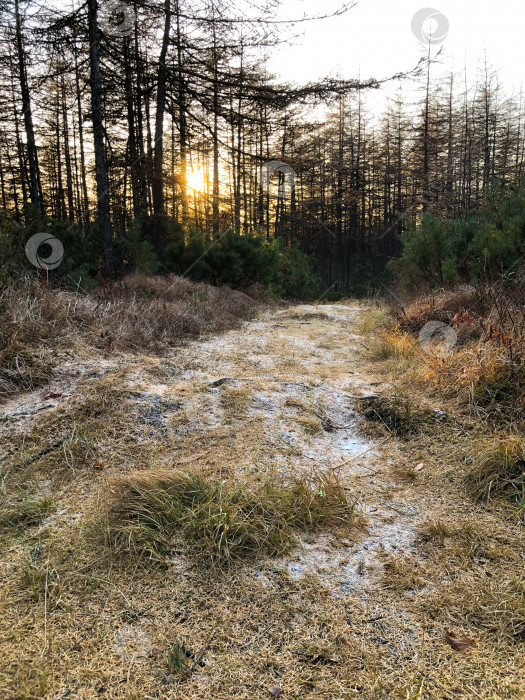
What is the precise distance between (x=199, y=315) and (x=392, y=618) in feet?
18.7

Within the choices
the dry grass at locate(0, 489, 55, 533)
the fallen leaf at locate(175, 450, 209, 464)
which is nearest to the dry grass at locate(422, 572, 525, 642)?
the fallen leaf at locate(175, 450, 209, 464)

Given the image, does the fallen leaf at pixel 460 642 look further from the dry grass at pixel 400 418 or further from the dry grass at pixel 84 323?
the dry grass at pixel 84 323

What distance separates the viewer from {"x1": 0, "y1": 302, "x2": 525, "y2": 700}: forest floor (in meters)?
1.10

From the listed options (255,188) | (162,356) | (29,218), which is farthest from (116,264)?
(255,188)

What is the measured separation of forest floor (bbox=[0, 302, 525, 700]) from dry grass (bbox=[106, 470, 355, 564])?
0.06 meters

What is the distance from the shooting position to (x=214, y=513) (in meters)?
1.74

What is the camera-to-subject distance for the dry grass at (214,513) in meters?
1.61

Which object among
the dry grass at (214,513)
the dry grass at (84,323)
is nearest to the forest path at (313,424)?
the dry grass at (214,513)

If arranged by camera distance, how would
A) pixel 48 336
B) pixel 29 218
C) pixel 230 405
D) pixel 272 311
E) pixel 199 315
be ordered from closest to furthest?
pixel 230 405 < pixel 48 336 < pixel 199 315 < pixel 29 218 < pixel 272 311

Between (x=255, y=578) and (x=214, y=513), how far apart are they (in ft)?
1.16

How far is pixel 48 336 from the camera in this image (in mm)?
→ 3689

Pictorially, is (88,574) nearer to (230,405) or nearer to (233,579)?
(233,579)

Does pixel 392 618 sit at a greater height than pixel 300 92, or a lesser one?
lesser

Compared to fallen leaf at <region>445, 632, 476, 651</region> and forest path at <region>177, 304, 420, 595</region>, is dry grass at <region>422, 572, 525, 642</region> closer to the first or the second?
fallen leaf at <region>445, 632, 476, 651</region>
